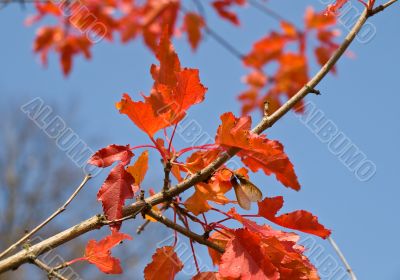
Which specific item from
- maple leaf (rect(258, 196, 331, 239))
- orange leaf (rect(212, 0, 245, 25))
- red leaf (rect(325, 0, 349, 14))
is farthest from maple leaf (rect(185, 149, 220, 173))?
orange leaf (rect(212, 0, 245, 25))

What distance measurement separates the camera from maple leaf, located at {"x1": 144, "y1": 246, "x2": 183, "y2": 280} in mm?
792

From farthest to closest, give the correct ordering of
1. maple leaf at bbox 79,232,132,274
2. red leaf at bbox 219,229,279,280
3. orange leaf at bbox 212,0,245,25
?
orange leaf at bbox 212,0,245,25 → maple leaf at bbox 79,232,132,274 → red leaf at bbox 219,229,279,280

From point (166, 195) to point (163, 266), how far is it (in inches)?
5.1

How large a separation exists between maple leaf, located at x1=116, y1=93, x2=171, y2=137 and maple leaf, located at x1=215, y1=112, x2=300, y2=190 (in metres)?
0.10

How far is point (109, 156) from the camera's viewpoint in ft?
2.53

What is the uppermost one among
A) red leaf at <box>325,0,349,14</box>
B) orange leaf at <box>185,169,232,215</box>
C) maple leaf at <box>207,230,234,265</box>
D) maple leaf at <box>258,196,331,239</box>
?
red leaf at <box>325,0,349,14</box>

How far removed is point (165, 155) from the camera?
Answer: 0.80 m

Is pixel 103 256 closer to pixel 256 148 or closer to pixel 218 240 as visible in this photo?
pixel 218 240

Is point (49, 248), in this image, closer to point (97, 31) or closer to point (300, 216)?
point (300, 216)

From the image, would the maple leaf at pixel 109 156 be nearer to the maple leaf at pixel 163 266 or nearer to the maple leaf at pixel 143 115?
the maple leaf at pixel 143 115

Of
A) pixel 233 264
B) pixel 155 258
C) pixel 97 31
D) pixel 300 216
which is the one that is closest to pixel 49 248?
pixel 155 258

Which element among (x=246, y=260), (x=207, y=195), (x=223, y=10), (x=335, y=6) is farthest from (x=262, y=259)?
(x=223, y=10)

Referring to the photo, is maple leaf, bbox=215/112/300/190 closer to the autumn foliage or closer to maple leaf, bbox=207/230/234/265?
the autumn foliage

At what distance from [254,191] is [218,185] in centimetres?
6
